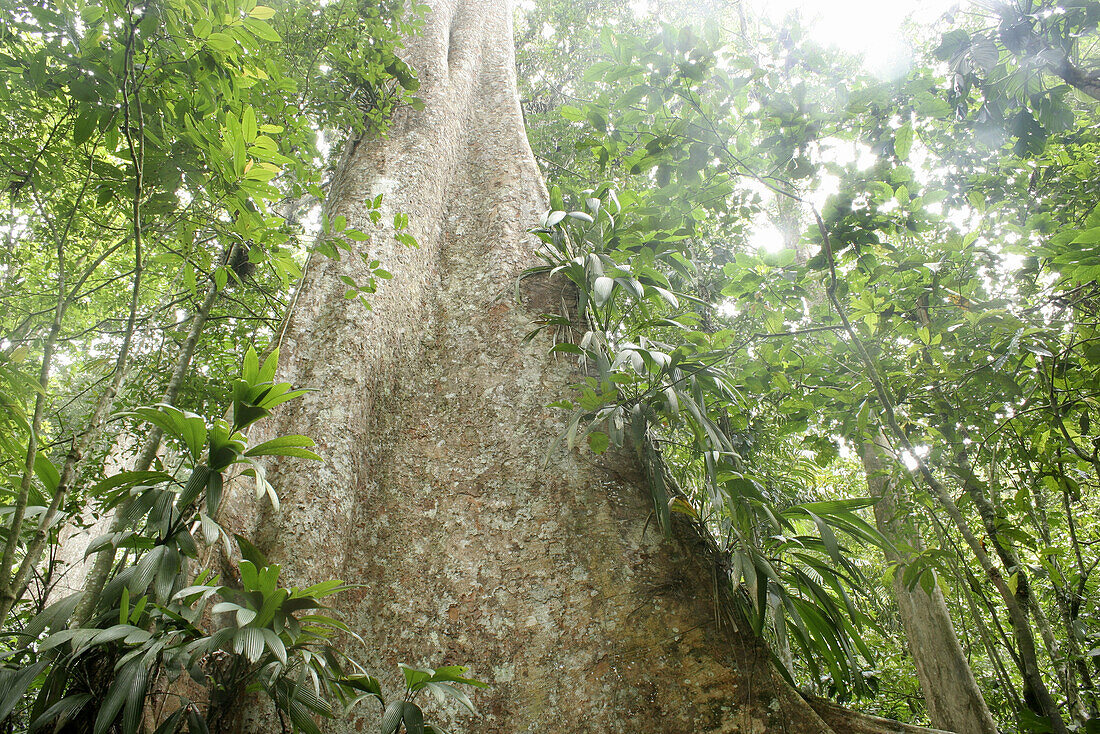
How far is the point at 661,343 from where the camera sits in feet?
6.58

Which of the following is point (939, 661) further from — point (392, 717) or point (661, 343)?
point (392, 717)

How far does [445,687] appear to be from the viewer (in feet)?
3.79

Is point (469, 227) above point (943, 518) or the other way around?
above

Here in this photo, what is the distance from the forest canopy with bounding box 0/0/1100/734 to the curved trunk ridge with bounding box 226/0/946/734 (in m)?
0.09

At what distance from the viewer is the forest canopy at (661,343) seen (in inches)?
44.1

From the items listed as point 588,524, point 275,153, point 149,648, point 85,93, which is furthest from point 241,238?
point 588,524

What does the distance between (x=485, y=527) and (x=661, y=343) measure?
0.90 meters

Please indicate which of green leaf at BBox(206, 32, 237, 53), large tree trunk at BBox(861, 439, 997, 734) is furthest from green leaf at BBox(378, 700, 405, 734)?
large tree trunk at BBox(861, 439, 997, 734)

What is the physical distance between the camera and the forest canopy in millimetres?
1120

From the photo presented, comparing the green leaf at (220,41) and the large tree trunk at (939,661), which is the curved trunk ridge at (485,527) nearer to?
the green leaf at (220,41)

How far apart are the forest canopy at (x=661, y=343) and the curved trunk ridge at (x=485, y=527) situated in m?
0.09

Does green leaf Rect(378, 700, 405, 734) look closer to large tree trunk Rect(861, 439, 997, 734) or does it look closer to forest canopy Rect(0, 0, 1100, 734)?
forest canopy Rect(0, 0, 1100, 734)

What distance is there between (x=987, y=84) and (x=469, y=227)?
2042 millimetres

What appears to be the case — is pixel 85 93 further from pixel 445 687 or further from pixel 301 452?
pixel 445 687
